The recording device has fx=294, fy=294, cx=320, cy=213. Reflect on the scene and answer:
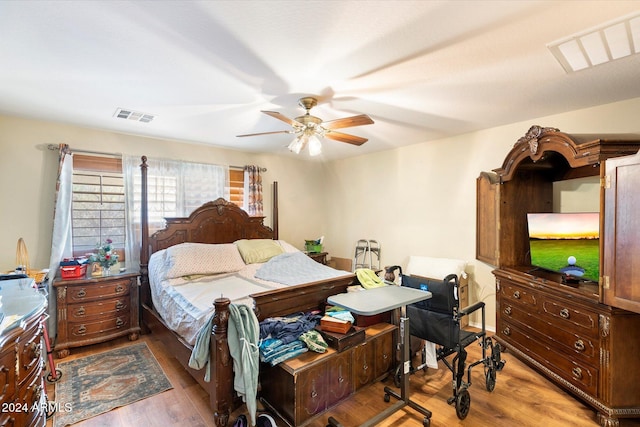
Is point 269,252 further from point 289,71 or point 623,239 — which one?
point 623,239

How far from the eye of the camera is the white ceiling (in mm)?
1478

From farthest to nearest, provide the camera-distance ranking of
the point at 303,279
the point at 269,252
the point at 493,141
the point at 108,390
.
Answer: the point at 269,252, the point at 493,141, the point at 303,279, the point at 108,390

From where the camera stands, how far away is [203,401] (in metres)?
2.28

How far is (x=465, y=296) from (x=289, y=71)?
333 centimetres

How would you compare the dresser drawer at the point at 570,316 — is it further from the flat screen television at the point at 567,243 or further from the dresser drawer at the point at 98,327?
the dresser drawer at the point at 98,327

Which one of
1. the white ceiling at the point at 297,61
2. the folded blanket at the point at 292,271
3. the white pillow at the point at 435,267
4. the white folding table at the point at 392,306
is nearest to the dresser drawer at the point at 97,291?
the folded blanket at the point at 292,271

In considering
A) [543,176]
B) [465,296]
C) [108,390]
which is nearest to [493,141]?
[543,176]

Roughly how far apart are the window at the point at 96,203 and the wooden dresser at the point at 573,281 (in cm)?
442

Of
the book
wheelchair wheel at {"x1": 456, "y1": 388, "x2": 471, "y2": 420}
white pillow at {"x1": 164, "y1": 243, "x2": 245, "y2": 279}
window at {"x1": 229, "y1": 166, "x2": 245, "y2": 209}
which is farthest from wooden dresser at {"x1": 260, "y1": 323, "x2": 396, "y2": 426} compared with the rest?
window at {"x1": 229, "y1": 166, "x2": 245, "y2": 209}

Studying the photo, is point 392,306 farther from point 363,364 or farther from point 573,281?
point 573,281

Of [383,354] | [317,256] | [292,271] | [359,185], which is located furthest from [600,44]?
[317,256]

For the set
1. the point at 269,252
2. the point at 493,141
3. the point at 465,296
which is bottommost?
the point at 465,296

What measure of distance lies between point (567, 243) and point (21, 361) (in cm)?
397

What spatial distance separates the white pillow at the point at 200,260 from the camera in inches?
127
